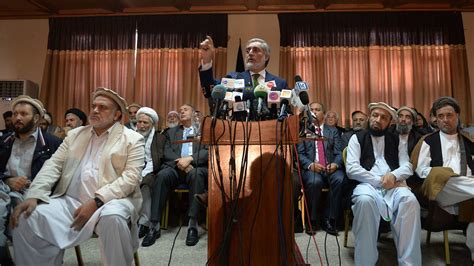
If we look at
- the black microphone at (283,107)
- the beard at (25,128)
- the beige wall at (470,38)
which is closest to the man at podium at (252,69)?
the black microphone at (283,107)

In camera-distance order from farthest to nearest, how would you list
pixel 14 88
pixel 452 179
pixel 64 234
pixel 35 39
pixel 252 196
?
pixel 35 39, pixel 14 88, pixel 452 179, pixel 64 234, pixel 252 196

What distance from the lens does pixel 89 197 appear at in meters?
2.10

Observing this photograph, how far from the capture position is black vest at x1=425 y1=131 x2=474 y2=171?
8.75 feet

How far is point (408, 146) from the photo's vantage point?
297cm

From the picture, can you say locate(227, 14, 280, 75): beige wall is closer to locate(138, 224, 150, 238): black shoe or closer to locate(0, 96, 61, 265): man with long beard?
locate(138, 224, 150, 238): black shoe

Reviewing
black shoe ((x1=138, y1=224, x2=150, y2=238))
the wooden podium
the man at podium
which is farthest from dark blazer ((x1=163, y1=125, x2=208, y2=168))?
Answer: the wooden podium

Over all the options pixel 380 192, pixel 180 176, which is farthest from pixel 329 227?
pixel 180 176

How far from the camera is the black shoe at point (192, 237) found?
9.44 ft

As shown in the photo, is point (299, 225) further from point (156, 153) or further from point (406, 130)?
point (156, 153)

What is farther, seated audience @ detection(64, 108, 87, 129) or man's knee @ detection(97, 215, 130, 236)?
seated audience @ detection(64, 108, 87, 129)

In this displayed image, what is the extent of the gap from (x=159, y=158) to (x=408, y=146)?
8.11 feet

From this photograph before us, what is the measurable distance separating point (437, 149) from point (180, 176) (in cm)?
240

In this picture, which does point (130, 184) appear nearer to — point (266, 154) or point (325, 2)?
point (266, 154)

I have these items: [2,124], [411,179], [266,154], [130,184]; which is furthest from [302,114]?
[2,124]
